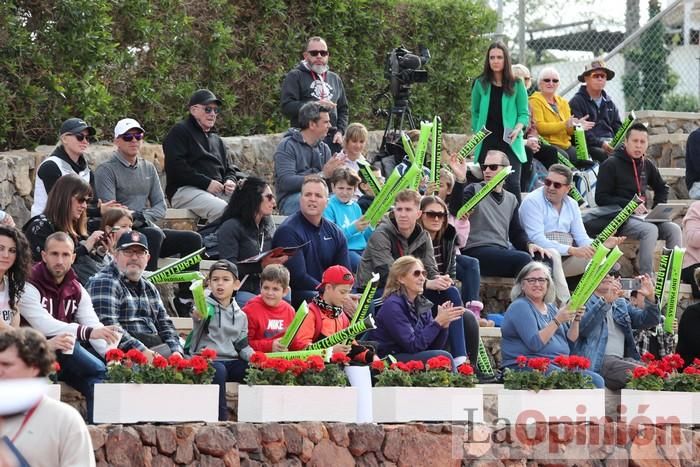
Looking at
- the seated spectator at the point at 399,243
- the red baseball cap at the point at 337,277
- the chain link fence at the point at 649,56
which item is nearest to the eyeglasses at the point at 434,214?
the seated spectator at the point at 399,243

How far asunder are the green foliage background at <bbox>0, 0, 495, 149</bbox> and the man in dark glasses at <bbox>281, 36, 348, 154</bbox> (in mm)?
1341

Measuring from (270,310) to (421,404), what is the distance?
1176 millimetres

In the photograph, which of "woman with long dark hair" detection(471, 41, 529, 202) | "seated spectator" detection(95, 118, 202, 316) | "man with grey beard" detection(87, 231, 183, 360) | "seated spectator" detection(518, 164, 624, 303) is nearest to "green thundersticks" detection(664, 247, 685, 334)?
"seated spectator" detection(518, 164, 624, 303)

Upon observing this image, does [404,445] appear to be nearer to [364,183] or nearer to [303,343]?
[303,343]

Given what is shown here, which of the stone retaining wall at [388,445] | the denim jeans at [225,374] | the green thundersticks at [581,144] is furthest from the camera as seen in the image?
the green thundersticks at [581,144]

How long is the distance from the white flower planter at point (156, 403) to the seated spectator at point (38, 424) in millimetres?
3130

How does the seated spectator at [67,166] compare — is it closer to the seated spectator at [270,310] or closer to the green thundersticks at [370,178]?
the seated spectator at [270,310]

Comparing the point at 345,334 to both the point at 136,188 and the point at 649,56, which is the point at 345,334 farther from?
the point at 649,56

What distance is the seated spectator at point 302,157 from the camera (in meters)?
14.0

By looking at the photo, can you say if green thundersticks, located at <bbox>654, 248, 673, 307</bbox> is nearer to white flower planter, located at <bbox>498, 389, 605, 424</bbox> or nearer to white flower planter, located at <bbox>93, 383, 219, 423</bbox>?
white flower planter, located at <bbox>498, 389, 605, 424</bbox>

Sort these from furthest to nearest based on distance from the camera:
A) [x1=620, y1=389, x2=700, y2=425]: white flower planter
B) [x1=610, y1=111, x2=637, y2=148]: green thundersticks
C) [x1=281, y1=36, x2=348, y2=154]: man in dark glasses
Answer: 1. [x1=610, y1=111, x2=637, y2=148]: green thundersticks
2. [x1=281, y1=36, x2=348, y2=154]: man in dark glasses
3. [x1=620, y1=389, x2=700, y2=425]: white flower planter

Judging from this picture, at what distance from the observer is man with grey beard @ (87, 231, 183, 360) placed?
10.2 metres

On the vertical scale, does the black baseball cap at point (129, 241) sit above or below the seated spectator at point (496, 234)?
above

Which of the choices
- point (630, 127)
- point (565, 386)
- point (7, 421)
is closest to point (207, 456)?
point (565, 386)
